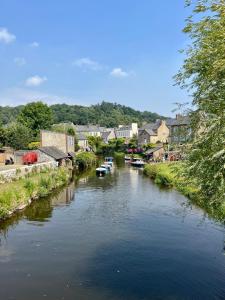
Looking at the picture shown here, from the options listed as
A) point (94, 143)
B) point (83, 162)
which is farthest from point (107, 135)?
point (83, 162)

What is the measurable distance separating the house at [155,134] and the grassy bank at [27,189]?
5594 centimetres

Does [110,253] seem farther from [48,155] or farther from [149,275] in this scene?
[48,155]

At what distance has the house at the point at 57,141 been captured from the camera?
64219 mm

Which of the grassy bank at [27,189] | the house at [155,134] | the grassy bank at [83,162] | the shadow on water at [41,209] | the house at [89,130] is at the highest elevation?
the house at [89,130]

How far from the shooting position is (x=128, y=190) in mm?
45312

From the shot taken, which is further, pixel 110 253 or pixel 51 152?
pixel 51 152

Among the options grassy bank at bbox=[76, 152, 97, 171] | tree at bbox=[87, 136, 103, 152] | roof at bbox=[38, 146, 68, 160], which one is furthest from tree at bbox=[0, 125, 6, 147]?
tree at bbox=[87, 136, 103, 152]

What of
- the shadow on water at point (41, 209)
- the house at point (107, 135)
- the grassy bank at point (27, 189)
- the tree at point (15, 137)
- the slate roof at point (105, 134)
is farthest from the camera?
the slate roof at point (105, 134)

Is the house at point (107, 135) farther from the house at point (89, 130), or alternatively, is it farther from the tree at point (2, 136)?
the tree at point (2, 136)

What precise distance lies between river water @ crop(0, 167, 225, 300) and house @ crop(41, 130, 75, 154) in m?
29.1

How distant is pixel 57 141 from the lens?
6944 centimetres

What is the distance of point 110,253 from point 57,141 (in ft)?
161

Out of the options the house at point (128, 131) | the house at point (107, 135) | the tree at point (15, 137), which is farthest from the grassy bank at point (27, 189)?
the house at point (107, 135)

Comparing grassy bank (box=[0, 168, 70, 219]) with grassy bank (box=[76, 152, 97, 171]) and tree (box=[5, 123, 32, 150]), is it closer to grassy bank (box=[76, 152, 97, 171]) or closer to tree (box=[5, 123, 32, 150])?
grassy bank (box=[76, 152, 97, 171])
